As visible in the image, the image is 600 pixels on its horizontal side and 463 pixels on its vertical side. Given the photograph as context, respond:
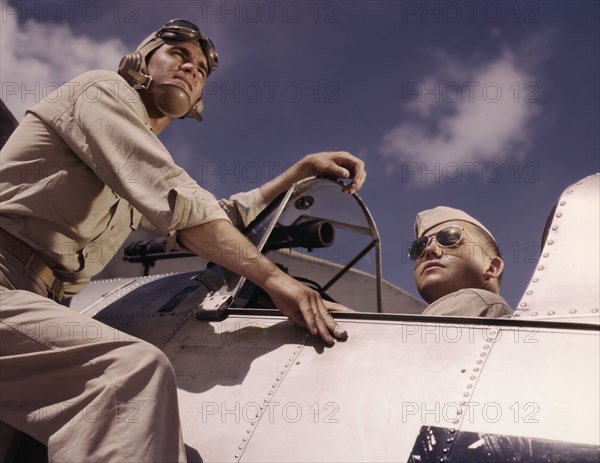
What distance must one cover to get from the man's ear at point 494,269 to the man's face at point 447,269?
0.06 meters

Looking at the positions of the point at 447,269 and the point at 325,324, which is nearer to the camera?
the point at 325,324

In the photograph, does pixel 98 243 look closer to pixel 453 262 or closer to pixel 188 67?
pixel 188 67

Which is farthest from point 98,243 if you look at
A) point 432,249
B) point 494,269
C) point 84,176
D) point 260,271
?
point 494,269

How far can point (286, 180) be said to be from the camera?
374 centimetres

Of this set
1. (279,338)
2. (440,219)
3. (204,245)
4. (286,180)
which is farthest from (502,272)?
(204,245)

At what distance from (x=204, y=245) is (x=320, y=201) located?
1.34 m

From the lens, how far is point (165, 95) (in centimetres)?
297

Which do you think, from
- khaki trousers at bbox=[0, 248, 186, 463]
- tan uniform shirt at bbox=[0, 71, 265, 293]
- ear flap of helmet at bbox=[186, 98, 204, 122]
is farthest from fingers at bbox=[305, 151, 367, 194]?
khaki trousers at bbox=[0, 248, 186, 463]

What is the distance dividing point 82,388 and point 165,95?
151cm

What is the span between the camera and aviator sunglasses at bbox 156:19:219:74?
3.16m

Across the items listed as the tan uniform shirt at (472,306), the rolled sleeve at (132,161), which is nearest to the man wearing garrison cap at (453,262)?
the tan uniform shirt at (472,306)

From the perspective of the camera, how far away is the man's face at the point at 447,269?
10.8ft

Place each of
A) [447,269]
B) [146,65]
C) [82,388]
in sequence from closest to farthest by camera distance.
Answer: [82,388], [146,65], [447,269]
